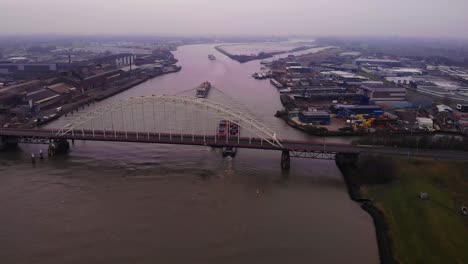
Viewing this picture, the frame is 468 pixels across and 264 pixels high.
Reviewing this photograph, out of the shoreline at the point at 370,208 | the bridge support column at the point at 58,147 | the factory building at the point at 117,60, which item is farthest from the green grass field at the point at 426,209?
the factory building at the point at 117,60

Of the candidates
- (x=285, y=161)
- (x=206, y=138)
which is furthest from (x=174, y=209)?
(x=285, y=161)

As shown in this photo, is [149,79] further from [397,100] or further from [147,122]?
[397,100]

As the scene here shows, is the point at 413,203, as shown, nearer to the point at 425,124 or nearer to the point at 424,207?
the point at 424,207

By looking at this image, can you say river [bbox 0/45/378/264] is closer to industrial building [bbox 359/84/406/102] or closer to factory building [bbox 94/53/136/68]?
industrial building [bbox 359/84/406/102]

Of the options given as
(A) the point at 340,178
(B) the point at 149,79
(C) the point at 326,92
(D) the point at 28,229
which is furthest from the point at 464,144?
(B) the point at 149,79

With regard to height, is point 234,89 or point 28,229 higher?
point 234,89

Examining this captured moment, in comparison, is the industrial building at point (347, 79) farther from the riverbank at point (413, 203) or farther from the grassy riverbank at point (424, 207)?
the grassy riverbank at point (424, 207)


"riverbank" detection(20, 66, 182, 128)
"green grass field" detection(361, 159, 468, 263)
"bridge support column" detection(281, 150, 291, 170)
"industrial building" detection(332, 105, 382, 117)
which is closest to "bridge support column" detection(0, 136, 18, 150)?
"riverbank" detection(20, 66, 182, 128)
